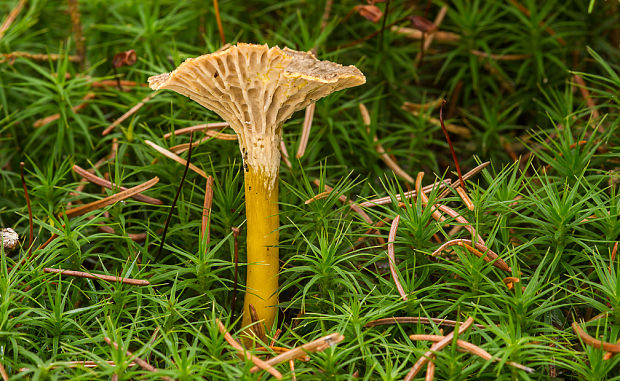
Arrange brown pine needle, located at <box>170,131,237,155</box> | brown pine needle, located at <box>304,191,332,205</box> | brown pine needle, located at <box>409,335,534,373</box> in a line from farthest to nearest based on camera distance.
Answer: brown pine needle, located at <box>170,131,237,155</box>, brown pine needle, located at <box>304,191,332,205</box>, brown pine needle, located at <box>409,335,534,373</box>

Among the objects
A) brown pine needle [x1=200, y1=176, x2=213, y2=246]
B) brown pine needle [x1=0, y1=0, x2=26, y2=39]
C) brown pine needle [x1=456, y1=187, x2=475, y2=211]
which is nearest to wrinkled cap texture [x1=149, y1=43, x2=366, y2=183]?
brown pine needle [x1=200, y1=176, x2=213, y2=246]

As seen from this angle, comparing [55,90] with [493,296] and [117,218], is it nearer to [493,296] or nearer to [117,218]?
[117,218]

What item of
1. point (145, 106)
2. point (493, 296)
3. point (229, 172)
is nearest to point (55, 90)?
point (145, 106)

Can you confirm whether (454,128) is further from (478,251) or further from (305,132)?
(478,251)

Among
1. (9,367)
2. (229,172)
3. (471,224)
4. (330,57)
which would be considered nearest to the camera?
(9,367)

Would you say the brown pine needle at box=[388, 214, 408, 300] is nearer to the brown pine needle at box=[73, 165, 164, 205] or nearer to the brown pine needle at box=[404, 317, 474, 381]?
the brown pine needle at box=[404, 317, 474, 381]

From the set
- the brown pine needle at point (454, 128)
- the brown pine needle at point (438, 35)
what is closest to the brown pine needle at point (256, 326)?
the brown pine needle at point (454, 128)

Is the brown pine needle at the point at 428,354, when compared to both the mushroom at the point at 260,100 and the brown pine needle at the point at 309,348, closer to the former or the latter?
the brown pine needle at the point at 309,348
